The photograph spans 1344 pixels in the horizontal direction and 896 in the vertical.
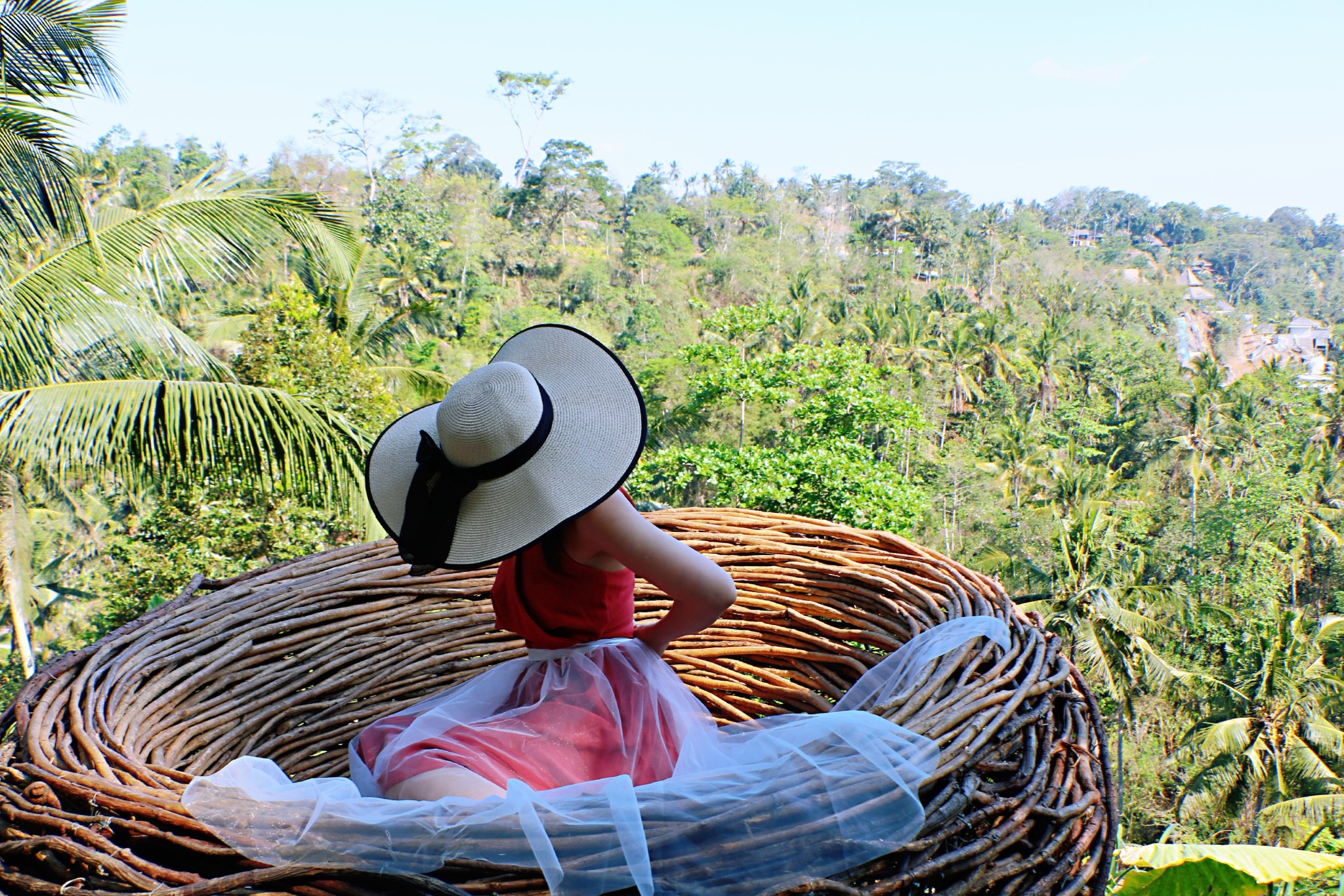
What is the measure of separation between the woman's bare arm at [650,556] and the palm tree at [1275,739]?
13112 millimetres

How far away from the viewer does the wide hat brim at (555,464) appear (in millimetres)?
1193

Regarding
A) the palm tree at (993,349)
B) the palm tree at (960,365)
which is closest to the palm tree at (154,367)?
the palm tree at (960,365)

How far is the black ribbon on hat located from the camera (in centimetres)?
122

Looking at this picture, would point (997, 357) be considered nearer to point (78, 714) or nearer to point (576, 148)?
point (576, 148)

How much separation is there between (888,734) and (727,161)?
4879cm

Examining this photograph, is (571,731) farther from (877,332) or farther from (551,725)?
(877,332)

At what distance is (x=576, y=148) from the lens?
32.4 meters

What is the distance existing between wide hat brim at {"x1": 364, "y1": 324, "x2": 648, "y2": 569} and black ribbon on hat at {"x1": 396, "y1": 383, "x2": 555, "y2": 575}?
0.01 metres

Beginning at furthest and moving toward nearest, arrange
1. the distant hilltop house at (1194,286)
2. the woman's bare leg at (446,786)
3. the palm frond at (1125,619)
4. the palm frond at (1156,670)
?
the distant hilltop house at (1194,286) → the palm frond at (1156,670) → the palm frond at (1125,619) → the woman's bare leg at (446,786)

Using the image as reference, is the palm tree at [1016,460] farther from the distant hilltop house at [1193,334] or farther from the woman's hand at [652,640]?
the woman's hand at [652,640]

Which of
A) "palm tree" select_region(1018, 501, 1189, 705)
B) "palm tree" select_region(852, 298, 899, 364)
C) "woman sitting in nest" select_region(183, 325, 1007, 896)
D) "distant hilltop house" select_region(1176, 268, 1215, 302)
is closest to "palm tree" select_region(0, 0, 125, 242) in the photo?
"woman sitting in nest" select_region(183, 325, 1007, 896)

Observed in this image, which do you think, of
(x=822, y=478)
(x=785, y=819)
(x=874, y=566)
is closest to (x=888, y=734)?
(x=785, y=819)

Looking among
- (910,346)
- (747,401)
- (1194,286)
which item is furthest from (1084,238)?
(747,401)

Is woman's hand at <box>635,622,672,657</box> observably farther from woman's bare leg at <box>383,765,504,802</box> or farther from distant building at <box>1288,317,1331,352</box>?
distant building at <box>1288,317,1331,352</box>
